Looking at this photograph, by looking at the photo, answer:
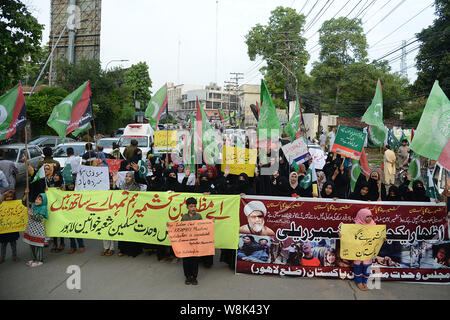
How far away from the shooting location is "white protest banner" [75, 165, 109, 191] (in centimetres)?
709

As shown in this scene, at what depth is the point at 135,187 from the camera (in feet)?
20.4

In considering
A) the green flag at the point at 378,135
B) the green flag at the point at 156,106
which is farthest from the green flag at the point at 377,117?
the green flag at the point at 156,106

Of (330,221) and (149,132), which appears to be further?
(149,132)

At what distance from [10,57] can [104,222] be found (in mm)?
13382

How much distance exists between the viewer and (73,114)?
7047 millimetres

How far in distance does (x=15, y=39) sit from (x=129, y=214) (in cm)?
1432

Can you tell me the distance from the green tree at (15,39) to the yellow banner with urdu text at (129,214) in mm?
12474

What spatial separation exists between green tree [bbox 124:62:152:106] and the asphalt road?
59.6 metres


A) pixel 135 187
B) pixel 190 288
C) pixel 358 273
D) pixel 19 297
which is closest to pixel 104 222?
pixel 135 187

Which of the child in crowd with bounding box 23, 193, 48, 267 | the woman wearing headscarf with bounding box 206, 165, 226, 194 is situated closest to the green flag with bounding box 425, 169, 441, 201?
the woman wearing headscarf with bounding box 206, 165, 226, 194

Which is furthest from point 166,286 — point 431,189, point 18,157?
point 18,157

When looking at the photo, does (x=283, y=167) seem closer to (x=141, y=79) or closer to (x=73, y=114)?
(x=73, y=114)

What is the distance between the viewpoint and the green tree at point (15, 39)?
15046mm
